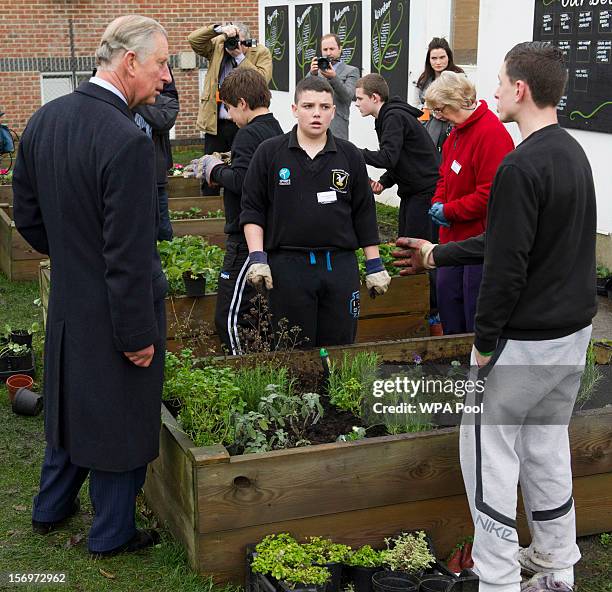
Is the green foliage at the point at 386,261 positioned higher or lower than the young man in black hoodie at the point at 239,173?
lower

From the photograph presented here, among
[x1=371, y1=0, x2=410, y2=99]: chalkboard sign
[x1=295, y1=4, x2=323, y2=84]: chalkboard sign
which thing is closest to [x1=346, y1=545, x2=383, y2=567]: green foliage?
[x1=371, y1=0, x2=410, y2=99]: chalkboard sign

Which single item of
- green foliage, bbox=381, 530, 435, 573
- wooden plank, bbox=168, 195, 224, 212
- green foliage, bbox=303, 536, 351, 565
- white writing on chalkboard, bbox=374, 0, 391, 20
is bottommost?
green foliage, bbox=381, 530, 435, 573

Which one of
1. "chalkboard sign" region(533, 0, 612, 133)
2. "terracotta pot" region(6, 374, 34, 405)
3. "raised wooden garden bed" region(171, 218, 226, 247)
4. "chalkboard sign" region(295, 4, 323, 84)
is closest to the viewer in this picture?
"terracotta pot" region(6, 374, 34, 405)

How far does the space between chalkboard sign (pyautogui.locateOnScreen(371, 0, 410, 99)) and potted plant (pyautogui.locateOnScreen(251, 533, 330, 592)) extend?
9368mm

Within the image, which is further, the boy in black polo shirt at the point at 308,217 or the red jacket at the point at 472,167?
the red jacket at the point at 472,167

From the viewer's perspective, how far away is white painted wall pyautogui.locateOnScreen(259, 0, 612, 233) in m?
8.78

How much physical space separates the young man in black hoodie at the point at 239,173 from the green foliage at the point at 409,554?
1.98 metres

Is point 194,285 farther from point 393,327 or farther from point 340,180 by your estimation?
point 340,180

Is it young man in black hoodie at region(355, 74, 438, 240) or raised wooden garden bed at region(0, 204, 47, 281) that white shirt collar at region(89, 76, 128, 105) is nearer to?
young man in black hoodie at region(355, 74, 438, 240)

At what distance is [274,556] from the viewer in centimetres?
381

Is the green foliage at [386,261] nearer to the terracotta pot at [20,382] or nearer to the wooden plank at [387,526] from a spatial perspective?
the terracotta pot at [20,382]

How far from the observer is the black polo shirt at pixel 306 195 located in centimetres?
509

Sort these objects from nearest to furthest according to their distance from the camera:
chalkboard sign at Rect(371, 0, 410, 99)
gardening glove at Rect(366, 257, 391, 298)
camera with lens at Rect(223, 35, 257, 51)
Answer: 1. gardening glove at Rect(366, 257, 391, 298)
2. camera with lens at Rect(223, 35, 257, 51)
3. chalkboard sign at Rect(371, 0, 410, 99)

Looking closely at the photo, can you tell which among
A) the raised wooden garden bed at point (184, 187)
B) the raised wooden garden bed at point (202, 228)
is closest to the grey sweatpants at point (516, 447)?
the raised wooden garden bed at point (202, 228)
